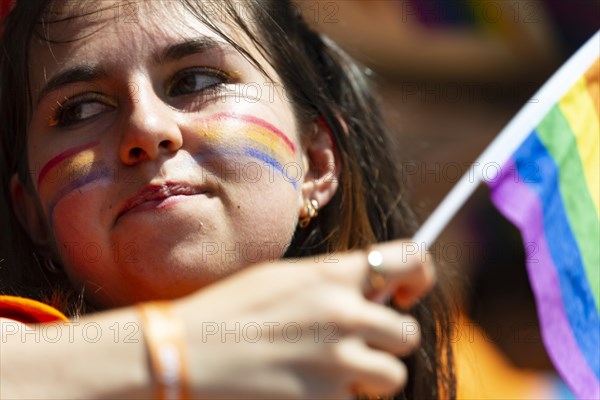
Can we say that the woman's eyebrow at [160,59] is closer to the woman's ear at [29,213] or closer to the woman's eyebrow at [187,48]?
the woman's eyebrow at [187,48]

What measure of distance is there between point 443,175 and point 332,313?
10.1 ft

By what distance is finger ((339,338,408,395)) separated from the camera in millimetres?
1072

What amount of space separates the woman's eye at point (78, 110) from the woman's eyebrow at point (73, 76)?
36 millimetres

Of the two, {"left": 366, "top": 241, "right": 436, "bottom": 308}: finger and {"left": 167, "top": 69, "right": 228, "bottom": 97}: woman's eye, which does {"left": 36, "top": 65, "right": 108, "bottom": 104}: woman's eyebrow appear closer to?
{"left": 167, "top": 69, "right": 228, "bottom": 97}: woman's eye

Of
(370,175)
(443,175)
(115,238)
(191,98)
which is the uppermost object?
(191,98)

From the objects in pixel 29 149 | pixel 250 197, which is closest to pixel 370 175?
pixel 250 197

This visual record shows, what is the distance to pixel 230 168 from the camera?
1.71 metres

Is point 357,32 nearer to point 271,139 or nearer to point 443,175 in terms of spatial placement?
point 443,175

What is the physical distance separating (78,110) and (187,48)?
0.22 m

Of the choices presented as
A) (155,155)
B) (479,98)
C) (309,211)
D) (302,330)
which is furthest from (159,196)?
(479,98)

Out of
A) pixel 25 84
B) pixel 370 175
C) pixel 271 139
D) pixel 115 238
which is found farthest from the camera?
pixel 370 175

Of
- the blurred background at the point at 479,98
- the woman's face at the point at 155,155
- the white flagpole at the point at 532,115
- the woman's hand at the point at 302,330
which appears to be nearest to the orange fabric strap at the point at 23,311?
the woman's face at the point at 155,155

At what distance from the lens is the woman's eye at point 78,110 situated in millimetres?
1793

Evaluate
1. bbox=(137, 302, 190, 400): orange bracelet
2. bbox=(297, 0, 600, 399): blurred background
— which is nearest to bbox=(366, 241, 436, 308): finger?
bbox=(137, 302, 190, 400): orange bracelet
